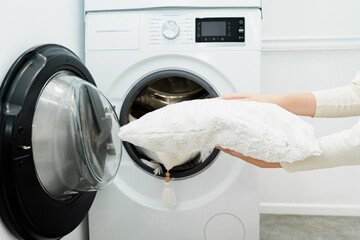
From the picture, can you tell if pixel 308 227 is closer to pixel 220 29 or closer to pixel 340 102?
pixel 340 102

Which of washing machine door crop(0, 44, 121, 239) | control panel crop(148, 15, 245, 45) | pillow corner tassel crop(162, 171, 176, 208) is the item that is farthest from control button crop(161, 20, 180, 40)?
pillow corner tassel crop(162, 171, 176, 208)

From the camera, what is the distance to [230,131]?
0.59 meters

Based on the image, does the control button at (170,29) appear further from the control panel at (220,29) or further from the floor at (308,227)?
the floor at (308,227)

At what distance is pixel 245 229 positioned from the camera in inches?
42.5

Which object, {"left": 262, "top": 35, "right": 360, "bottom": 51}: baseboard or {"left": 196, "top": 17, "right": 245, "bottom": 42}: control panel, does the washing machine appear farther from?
{"left": 262, "top": 35, "right": 360, "bottom": 51}: baseboard

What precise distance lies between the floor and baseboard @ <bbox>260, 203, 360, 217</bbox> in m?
0.03

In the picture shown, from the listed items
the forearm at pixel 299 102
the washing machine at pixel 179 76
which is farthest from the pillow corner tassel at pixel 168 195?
the forearm at pixel 299 102

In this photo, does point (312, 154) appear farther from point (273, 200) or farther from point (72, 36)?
point (273, 200)

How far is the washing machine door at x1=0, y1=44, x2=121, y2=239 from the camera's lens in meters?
0.63

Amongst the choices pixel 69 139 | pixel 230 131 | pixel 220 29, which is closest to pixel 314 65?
pixel 220 29

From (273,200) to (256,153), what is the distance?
1.17 metres

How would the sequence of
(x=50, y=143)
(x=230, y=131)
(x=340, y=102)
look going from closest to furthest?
(x=230, y=131) → (x=50, y=143) → (x=340, y=102)

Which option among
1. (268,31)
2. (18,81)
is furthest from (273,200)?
(18,81)

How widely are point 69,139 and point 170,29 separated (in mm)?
514
